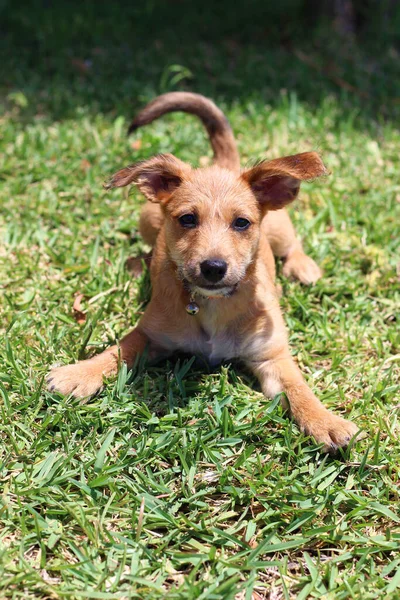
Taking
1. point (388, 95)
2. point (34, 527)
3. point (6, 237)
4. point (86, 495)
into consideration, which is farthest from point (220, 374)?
point (388, 95)

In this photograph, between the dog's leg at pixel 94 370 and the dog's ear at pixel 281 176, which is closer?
the dog's ear at pixel 281 176

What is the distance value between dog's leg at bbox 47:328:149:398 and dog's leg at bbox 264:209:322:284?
146cm

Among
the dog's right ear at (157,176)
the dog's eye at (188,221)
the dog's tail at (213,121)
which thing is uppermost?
the dog's tail at (213,121)

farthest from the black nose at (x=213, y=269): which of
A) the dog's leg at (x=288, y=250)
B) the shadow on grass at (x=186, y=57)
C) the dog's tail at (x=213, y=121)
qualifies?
the shadow on grass at (x=186, y=57)

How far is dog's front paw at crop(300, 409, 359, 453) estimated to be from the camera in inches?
139

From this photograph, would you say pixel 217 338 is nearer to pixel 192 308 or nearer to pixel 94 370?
pixel 192 308

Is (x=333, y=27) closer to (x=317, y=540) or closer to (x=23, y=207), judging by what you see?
(x=23, y=207)

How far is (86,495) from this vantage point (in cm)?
321

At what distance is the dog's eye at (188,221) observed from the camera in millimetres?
3865

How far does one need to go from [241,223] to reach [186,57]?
532 cm

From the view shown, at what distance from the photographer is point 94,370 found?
12.8 feet

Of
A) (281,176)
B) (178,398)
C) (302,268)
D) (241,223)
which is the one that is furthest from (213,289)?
(302,268)

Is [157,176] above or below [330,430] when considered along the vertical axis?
above

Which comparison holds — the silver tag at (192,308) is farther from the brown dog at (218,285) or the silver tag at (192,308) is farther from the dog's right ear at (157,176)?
the dog's right ear at (157,176)
